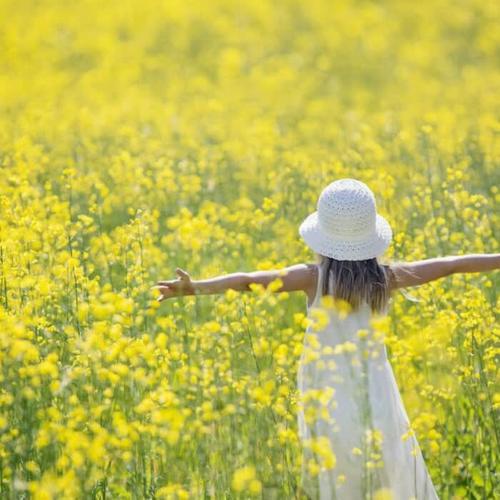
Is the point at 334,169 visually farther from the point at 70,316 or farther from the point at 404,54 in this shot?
the point at 404,54

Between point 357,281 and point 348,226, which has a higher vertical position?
point 348,226

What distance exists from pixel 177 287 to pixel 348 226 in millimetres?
656

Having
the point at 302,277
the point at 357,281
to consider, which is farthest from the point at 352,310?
the point at 302,277

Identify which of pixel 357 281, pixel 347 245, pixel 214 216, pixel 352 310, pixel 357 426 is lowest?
pixel 357 426

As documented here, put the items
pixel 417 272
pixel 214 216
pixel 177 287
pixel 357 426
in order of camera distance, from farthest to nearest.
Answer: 1. pixel 214 216
2. pixel 417 272
3. pixel 177 287
4. pixel 357 426

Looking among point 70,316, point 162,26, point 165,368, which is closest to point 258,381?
point 165,368

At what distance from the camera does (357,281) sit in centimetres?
434

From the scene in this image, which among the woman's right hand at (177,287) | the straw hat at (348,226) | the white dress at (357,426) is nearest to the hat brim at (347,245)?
the straw hat at (348,226)

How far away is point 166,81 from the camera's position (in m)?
14.8

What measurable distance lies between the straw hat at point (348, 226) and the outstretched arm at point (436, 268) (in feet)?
0.48

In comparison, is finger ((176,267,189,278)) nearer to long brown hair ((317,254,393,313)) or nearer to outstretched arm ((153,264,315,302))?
outstretched arm ((153,264,315,302))

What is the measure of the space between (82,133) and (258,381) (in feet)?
21.2

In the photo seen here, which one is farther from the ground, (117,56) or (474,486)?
(117,56)

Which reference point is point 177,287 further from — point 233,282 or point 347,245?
point 347,245
